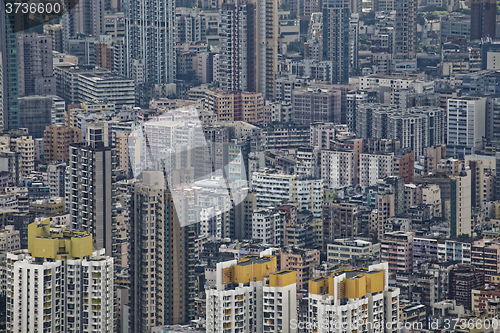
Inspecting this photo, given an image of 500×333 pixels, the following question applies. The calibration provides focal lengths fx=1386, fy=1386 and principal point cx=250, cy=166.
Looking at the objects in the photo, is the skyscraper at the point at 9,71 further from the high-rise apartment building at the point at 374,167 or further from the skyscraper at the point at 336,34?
the skyscraper at the point at 336,34

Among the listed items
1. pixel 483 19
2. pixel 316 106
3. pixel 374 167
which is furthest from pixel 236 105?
pixel 483 19

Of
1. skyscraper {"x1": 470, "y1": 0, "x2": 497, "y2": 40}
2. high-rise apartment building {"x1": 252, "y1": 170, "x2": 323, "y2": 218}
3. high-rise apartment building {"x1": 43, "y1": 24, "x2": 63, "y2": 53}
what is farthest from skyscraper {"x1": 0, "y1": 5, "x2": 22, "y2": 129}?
skyscraper {"x1": 470, "y1": 0, "x2": 497, "y2": 40}

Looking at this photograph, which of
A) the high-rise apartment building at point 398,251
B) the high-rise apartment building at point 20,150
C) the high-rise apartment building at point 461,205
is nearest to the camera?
the high-rise apartment building at point 398,251

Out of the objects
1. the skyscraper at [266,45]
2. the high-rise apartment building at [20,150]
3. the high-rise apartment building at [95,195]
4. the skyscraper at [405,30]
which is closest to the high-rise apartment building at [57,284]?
the high-rise apartment building at [95,195]

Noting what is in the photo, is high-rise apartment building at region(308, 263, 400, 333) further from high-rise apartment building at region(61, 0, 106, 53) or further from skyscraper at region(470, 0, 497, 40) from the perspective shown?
skyscraper at region(470, 0, 497, 40)

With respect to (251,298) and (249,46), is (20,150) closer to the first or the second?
(249,46)

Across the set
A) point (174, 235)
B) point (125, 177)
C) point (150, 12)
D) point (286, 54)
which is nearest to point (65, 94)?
point (150, 12)

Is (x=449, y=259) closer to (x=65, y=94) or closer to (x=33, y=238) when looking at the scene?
(x=33, y=238)

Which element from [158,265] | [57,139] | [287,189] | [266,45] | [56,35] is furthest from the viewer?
[56,35]
